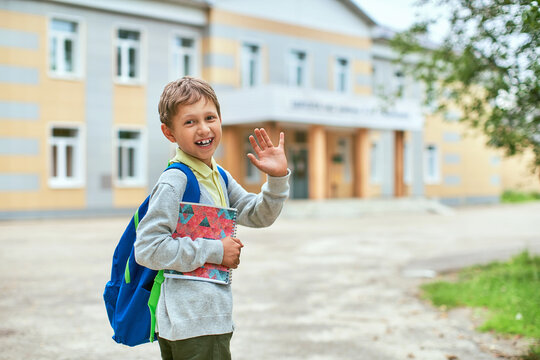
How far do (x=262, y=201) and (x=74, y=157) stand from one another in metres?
19.7

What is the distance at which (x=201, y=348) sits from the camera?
7.90 feet

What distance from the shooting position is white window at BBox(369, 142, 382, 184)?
99.3 ft

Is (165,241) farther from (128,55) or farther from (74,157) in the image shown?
(128,55)

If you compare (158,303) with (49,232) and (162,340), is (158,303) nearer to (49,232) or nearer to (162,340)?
(162,340)

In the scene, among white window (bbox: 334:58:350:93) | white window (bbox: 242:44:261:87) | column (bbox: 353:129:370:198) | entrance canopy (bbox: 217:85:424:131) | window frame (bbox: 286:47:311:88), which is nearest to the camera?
entrance canopy (bbox: 217:85:424:131)

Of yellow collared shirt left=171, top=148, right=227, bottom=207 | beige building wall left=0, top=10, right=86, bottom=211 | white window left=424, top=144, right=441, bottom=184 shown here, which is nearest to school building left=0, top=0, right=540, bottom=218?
beige building wall left=0, top=10, right=86, bottom=211

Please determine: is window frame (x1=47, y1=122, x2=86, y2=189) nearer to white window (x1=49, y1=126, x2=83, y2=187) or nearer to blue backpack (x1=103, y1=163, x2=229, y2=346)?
white window (x1=49, y1=126, x2=83, y2=187)

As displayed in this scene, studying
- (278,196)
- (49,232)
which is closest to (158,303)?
(278,196)

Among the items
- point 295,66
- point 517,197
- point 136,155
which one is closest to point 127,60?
point 136,155

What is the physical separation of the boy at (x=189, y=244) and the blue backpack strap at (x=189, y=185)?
27 millimetres

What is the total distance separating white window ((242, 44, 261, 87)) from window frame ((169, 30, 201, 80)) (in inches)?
78.0

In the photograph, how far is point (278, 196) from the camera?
8.81ft

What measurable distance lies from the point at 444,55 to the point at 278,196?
629cm

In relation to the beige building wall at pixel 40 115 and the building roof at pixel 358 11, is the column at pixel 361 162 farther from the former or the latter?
the beige building wall at pixel 40 115
